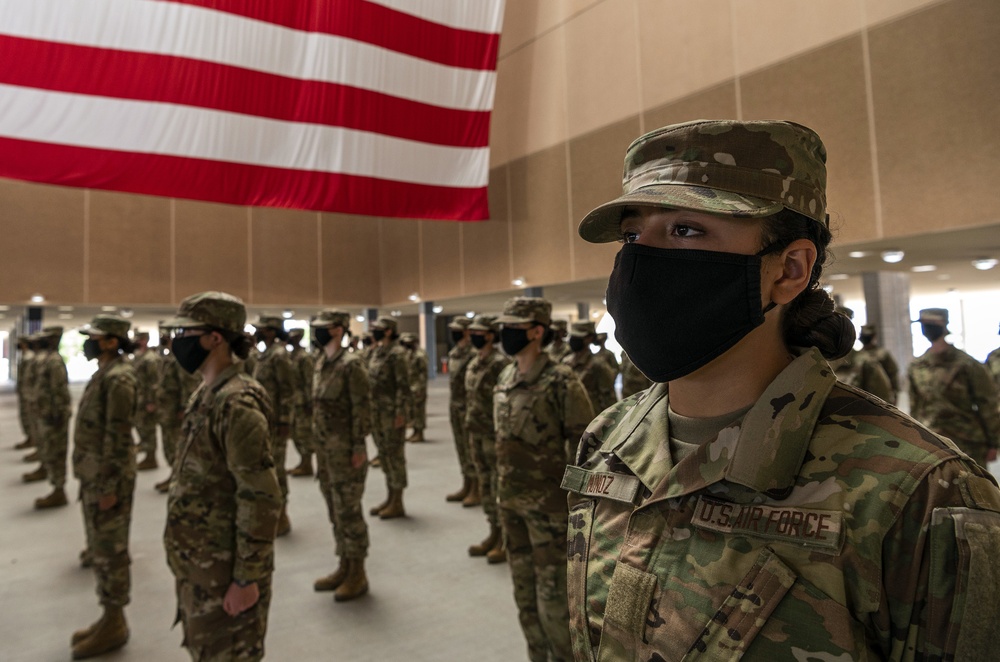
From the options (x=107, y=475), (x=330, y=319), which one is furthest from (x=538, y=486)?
(x=330, y=319)

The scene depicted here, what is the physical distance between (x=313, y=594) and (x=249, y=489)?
2.08 m

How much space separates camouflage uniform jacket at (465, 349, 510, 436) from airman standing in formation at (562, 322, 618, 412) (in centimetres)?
142

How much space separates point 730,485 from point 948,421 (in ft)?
17.2

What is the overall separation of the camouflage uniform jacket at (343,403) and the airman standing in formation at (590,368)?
2791 mm

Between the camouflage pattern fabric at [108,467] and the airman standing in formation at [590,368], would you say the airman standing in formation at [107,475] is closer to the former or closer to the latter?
the camouflage pattern fabric at [108,467]

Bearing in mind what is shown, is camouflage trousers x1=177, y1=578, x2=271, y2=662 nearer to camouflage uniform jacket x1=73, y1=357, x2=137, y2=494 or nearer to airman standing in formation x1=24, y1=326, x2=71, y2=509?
camouflage uniform jacket x1=73, y1=357, x2=137, y2=494

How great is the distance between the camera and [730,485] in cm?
95

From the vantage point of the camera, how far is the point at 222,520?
7.93ft

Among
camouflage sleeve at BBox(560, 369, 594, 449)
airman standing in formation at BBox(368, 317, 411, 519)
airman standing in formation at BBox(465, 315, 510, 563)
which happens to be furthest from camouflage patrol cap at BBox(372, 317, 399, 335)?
camouflage sleeve at BBox(560, 369, 594, 449)

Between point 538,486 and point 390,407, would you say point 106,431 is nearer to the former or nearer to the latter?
point 538,486

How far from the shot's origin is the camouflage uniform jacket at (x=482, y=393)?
527 centimetres

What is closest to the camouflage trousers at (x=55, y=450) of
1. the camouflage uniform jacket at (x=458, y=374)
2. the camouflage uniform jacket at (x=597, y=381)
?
the camouflage uniform jacket at (x=458, y=374)

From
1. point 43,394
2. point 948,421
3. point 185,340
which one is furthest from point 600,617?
point 43,394

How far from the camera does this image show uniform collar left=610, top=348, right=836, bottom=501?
896 millimetres
